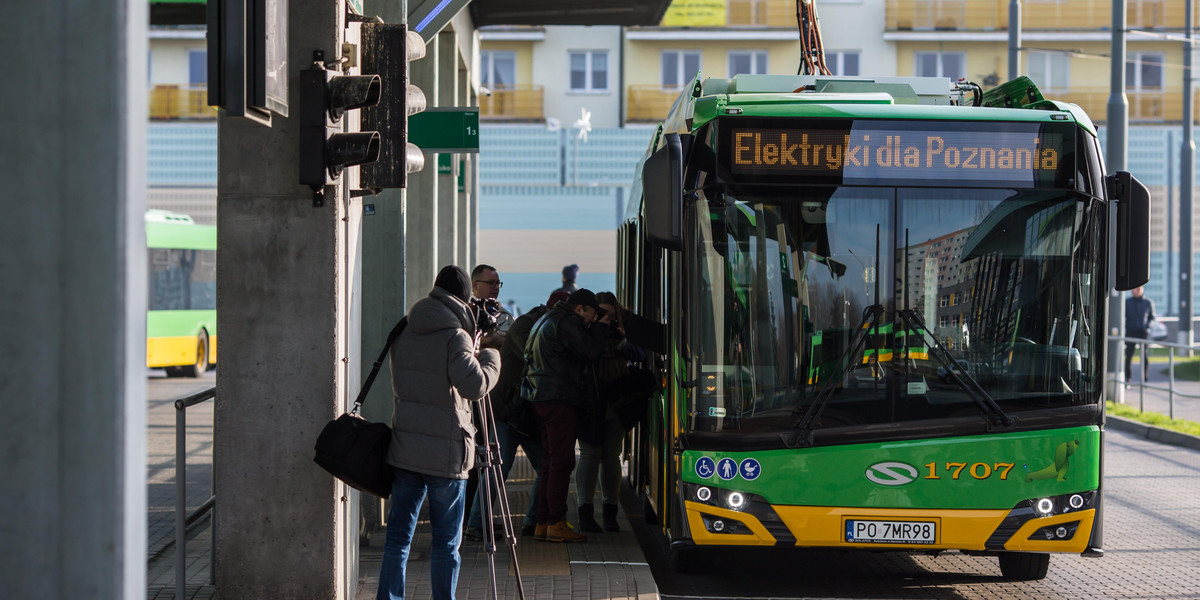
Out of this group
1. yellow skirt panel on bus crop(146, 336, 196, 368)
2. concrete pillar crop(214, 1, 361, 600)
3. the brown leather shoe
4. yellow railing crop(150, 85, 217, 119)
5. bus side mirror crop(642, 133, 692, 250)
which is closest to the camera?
concrete pillar crop(214, 1, 361, 600)

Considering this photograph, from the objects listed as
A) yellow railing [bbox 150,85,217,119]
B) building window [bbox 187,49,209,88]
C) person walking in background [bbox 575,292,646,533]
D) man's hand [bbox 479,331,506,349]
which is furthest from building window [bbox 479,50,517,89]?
person walking in background [bbox 575,292,646,533]

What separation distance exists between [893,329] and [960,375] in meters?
0.42

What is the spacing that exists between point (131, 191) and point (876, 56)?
40.2 m

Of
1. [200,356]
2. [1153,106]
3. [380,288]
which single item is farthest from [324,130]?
[1153,106]

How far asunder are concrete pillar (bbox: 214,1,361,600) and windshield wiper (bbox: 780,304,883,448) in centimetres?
236

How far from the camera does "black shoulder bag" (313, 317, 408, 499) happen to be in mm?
5586

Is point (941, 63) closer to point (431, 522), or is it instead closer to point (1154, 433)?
point (1154, 433)

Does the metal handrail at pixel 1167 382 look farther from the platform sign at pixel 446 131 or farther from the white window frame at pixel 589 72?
the white window frame at pixel 589 72

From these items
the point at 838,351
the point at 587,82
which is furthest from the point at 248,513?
the point at 587,82

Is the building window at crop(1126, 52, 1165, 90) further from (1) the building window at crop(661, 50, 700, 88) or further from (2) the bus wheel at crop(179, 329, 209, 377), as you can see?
(2) the bus wheel at crop(179, 329, 209, 377)

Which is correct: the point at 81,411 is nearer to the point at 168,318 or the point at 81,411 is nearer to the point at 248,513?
the point at 248,513

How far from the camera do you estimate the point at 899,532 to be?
269 inches

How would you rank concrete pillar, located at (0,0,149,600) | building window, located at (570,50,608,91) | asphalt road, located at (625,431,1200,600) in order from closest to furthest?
1. concrete pillar, located at (0,0,149,600)
2. asphalt road, located at (625,431,1200,600)
3. building window, located at (570,50,608,91)

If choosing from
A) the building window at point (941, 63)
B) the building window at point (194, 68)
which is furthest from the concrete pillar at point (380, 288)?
the building window at point (941, 63)
